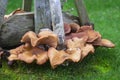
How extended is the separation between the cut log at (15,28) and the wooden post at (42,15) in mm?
157

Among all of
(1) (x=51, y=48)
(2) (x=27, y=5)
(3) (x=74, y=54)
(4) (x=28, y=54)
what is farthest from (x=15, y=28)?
(3) (x=74, y=54)

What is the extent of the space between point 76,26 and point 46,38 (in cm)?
72

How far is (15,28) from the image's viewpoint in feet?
18.0

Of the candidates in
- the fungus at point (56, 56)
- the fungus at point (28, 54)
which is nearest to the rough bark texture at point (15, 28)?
the fungus at point (28, 54)

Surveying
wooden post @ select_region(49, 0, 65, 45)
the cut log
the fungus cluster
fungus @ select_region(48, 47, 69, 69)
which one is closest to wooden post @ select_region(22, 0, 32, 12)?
the cut log

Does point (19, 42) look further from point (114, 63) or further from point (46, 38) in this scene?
point (114, 63)

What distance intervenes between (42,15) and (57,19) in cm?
26

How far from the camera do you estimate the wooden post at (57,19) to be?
5184mm

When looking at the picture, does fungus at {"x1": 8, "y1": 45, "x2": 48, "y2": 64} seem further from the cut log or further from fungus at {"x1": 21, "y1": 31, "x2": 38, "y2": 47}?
the cut log

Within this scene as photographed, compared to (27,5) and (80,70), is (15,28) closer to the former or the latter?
(27,5)

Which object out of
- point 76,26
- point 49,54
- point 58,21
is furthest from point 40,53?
point 76,26

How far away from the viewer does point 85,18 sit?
5.89 m

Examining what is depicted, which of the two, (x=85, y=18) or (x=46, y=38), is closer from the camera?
(x=46, y=38)

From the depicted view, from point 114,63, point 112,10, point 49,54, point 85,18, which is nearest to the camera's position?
point 49,54
